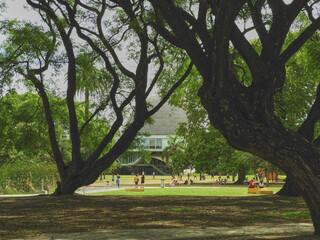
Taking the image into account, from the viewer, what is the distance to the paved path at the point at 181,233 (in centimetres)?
724

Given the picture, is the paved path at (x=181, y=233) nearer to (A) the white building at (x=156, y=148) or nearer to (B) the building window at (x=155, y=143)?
(A) the white building at (x=156, y=148)

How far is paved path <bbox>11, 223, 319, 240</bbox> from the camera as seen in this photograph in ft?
23.7

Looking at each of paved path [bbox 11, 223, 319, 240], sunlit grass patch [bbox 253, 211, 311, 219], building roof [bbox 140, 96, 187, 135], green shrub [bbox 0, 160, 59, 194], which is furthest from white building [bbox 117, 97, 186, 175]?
paved path [bbox 11, 223, 319, 240]

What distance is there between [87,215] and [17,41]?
8.92 meters

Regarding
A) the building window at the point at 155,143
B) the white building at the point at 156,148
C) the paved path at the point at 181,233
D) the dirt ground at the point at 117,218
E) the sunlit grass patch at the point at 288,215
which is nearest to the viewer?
the paved path at the point at 181,233

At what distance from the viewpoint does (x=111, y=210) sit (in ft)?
40.1

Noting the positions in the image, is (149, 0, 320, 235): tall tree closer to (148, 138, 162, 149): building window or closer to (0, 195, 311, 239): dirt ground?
(0, 195, 311, 239): dirt ground

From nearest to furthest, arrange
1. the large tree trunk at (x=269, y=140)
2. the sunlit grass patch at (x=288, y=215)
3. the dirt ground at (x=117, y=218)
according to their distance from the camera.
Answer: the large tree trunk at (x=269, y=140) → the dirt ground at (x=117, y=218) → the sunlit grass patch at (x=288, y=215)

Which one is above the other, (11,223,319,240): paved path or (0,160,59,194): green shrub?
(0,160,59,194): green shrub

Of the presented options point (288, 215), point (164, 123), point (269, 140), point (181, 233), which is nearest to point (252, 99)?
point (269, 140)

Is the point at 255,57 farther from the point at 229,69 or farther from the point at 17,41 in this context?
the point at 17,41

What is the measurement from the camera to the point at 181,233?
7.69 m

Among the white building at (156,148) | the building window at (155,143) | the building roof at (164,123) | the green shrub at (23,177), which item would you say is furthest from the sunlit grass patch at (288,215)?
the building window at (155,143)

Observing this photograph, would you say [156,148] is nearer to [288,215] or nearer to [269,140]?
[288,215]
